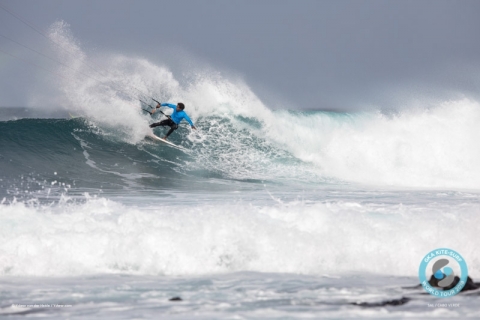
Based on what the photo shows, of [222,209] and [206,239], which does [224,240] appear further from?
[222,209]

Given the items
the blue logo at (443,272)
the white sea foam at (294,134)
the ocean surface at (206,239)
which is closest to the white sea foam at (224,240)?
the ocean surface at (206,239)

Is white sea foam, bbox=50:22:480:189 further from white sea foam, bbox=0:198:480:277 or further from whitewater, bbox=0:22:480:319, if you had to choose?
white sea foam, bbox=0:198:480:277

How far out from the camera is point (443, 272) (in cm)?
611

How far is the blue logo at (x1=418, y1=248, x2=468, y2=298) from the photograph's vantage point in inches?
223

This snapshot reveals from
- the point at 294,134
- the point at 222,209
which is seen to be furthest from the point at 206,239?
the point at 294,134

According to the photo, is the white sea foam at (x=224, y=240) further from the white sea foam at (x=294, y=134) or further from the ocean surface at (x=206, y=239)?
the white sea foam at (x=294, y=134)

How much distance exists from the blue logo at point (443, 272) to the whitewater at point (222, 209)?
0.13m

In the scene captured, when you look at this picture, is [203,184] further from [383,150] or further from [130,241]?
[383,150]

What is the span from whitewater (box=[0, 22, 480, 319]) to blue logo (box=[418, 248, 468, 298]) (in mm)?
132

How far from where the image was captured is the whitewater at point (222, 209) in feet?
18.4

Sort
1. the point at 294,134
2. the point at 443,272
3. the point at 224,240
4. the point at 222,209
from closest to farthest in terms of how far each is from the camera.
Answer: the point at 443,272 < the point at 224,240 < the point at 222,209 < the point at 294,134

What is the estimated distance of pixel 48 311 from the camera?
5035 millimetres

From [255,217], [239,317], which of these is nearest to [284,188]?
[255,217]

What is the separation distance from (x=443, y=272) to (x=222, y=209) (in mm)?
3383
